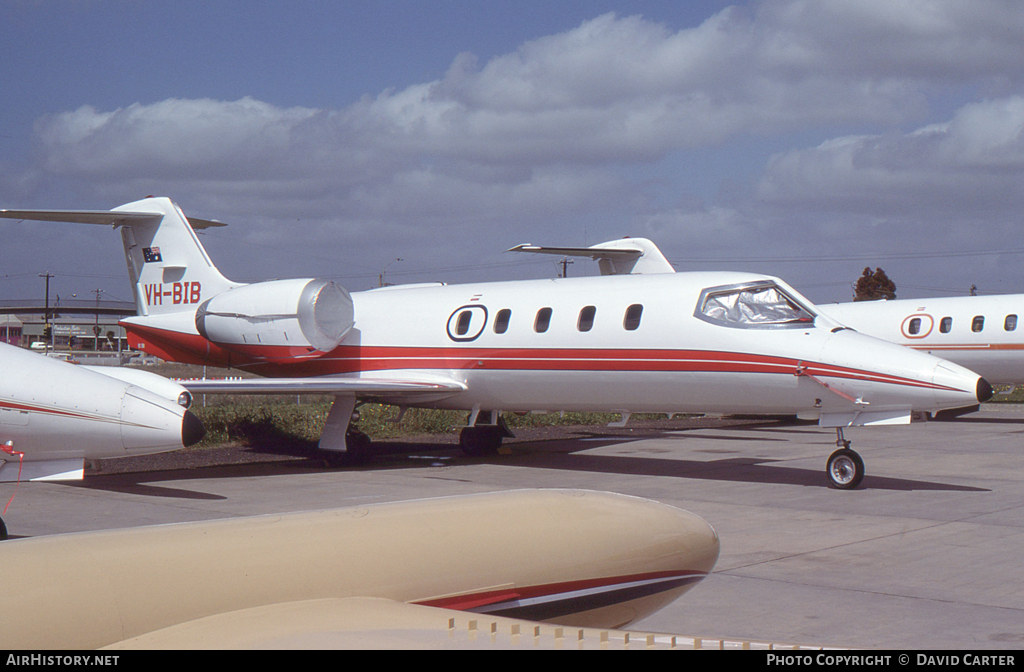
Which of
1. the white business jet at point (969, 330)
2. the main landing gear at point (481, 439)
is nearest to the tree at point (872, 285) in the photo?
the white business jet at point (969, 330)

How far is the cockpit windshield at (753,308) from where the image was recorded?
1233 centimetres

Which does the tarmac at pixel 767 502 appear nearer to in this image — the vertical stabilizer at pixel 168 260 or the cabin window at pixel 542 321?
the cabin window at pixel 542 321

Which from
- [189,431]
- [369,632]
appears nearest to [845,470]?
[189,431]

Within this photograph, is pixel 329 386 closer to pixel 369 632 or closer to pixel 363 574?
pixel 363 574

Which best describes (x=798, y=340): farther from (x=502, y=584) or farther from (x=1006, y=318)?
(x=1006, y=318)

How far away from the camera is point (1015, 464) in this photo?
14.7 metres

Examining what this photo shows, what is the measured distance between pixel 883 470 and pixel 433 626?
1233cm

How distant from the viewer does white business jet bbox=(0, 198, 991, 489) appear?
1170 cm

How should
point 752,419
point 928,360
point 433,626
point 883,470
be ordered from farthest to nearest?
point 752,419
point 883,470
point 928,360
point 433,626

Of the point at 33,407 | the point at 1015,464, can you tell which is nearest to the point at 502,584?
the point at 33,407

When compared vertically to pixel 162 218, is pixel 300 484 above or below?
below

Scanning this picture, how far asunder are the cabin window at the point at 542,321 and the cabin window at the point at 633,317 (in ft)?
4.36

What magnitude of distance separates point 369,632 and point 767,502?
28.4 ft

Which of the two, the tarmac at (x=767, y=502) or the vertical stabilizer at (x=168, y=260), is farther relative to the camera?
the vertical stabilizer at (x=168, y=260)
